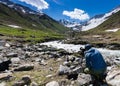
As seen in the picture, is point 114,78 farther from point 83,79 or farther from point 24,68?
point 24,68

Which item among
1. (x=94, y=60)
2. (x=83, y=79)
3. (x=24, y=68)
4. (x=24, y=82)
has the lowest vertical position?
(x=24, y=82)

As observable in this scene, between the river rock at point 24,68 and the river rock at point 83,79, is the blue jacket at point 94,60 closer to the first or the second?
the river rock at point 83,79

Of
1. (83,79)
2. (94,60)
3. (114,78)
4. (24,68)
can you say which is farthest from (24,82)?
(114,78)

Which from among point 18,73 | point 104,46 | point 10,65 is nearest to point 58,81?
point 18,73

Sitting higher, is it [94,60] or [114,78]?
[94,60]

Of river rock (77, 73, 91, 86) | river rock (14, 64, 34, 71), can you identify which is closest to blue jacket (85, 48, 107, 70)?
river rock (77, 73, 91, 86)

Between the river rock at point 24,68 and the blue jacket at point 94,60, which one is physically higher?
the blue jacket at point 94,60

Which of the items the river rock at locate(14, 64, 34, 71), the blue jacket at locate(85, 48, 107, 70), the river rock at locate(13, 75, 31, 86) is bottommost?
the river rock at locate(13, 75, 31, 86)

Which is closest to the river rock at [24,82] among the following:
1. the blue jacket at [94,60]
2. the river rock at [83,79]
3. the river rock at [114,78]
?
the river rock at [83,79]

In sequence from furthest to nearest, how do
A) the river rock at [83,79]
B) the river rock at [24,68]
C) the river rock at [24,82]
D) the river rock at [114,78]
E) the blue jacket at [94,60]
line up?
the river rock at [24,68] → the river rock at [24,82] → the river rock at [83,79] → the river rock at [114,78] → the blue jacket at [94,60]

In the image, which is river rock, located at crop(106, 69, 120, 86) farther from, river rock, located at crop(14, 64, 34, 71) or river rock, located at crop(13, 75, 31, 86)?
river rock, located at crop(14, 64, 34, 71)

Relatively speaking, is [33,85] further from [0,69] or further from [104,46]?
[104,46]

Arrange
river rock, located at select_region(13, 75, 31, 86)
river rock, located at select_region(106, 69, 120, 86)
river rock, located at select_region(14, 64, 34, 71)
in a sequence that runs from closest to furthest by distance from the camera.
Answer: river rock, located at select_region(106, 69, 120, 86)
river rock, located at select_region(13, 75, 31, 86)
river rock, located at select_region(14, 64, 34, 71)

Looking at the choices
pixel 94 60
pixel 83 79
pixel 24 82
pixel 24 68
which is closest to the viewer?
pixel 94 60
